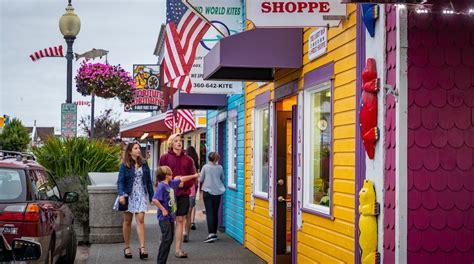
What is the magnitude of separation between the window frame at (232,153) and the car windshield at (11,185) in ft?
22.8

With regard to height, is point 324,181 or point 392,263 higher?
point 324,181

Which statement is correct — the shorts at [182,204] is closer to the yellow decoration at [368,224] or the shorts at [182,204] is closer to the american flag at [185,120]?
the yellow decoration at [368,224]

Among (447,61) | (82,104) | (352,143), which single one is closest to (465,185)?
(447,61)

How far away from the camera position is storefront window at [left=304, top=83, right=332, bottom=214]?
846 centimetres

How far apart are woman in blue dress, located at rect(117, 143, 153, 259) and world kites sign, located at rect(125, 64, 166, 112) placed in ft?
88.2

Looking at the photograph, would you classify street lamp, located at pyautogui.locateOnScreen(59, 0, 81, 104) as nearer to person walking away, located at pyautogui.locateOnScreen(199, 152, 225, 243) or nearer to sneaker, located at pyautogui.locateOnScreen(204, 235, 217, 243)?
person walking away, located at pyautogui.locateOnScreen(199, 152, 225, 243)

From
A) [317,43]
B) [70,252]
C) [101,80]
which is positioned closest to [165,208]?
[70,252]

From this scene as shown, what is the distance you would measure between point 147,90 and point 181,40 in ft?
85.2

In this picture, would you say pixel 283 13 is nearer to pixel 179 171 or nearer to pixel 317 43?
pixel 317 43

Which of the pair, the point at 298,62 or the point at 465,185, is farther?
the point at 298,62

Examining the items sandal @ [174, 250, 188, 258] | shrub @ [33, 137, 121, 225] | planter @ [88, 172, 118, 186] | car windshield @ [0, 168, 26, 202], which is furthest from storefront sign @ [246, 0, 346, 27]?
shrub @ [33, 137, 121, 225]

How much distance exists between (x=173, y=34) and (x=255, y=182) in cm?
324

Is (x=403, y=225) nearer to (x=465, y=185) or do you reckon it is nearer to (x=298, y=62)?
(x=465, y=185)

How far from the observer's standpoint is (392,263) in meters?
6.01
